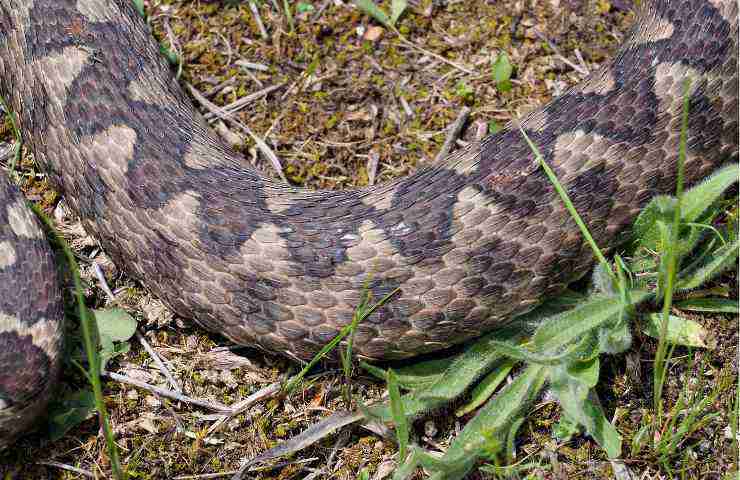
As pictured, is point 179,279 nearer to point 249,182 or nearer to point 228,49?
point 249,182

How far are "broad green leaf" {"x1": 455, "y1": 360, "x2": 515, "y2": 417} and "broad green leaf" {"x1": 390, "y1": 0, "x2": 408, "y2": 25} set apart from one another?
2.21 meters

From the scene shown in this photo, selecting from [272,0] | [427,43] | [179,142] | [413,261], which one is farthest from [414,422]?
[272,0]

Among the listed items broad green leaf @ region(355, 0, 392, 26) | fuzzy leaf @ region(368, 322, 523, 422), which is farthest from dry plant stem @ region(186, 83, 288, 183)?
fuzzy leaf @ region(368, 322, 523, 422)

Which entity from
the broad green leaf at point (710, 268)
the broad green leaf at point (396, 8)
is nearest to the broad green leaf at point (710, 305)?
the broad green leaf at point (710, 268)

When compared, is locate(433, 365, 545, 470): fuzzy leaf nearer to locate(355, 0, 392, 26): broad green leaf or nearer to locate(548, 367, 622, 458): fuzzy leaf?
locate(548, 367, 622, 458): fuzzy leaf

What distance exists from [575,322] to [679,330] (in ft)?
1.84

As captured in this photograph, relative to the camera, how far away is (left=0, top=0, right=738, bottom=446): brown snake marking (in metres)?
3.77

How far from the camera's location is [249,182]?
13.6ft

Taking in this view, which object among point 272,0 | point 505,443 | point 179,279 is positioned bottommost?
point 505,443

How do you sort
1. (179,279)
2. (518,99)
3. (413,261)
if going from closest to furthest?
(413,261) → (179,279) → (518,99)

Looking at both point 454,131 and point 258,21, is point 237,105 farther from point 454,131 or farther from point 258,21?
point 454,131

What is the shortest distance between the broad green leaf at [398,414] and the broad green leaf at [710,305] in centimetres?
146

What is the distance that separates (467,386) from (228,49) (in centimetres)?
249

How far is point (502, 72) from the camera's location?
4859mm
